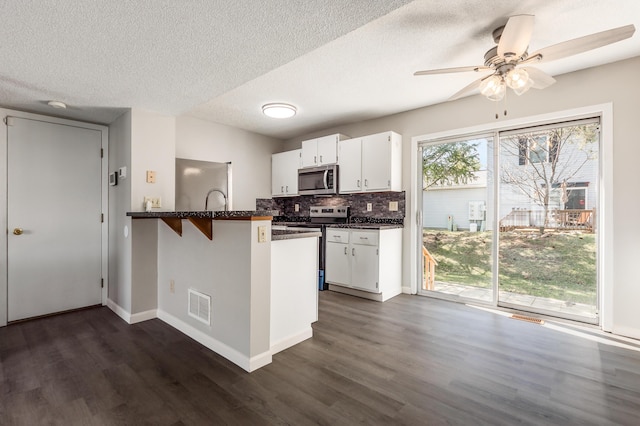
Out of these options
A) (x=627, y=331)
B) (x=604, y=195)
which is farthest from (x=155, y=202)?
(x=627, y=331)

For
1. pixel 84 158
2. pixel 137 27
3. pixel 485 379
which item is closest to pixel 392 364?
pixel 485 379

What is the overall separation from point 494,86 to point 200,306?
2.97m

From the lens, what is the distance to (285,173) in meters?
5.21

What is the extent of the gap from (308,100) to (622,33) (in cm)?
269

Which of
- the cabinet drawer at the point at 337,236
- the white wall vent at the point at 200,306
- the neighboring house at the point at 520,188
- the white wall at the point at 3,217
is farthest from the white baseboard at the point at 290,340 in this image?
the white wall at the point at 3,217

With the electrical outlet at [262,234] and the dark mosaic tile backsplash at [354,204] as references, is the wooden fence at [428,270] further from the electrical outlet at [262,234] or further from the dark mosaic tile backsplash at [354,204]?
the electrical outlet at [262,234]

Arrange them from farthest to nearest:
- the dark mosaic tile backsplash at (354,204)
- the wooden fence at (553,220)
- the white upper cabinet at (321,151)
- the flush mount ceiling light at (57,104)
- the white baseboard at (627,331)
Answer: the white upper cabinet at (321,151) → the dark mosaic tile backsplash at (354,204) → the wooden fence at (553,220) → the flush mount ceiling light at (57,104) → the white baseboard at (627,331)

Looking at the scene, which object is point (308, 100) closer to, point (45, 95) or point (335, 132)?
point (335, 132)

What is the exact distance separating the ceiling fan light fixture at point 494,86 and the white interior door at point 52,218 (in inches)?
164

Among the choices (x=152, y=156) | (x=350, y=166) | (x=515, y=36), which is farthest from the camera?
(x=350, y=166)

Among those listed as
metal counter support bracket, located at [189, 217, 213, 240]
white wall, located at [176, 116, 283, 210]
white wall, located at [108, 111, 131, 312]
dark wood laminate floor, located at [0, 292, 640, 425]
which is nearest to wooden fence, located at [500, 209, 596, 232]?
dark wood laminate floor, located at [0, 292, 640, 425]

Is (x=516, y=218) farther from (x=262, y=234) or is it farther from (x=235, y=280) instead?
(x=235, y=280)

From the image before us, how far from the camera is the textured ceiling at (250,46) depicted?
1.63m

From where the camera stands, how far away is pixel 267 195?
5434 mm
